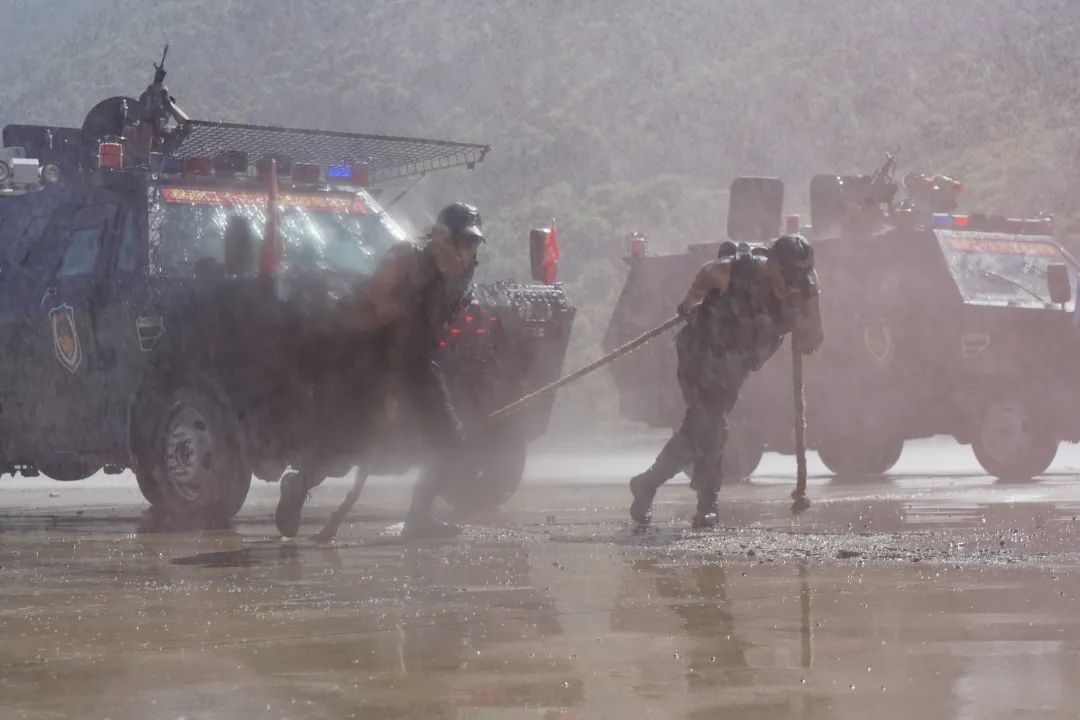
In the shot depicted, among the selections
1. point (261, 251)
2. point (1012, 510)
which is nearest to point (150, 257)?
point (261, 251)

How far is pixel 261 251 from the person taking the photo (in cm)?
1099

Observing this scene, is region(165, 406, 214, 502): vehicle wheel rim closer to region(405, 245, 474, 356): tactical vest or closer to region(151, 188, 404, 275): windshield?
region(151, 188, 404, 275): windshield

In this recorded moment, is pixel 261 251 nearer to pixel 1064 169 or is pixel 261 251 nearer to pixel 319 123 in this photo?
pixel 1064 169

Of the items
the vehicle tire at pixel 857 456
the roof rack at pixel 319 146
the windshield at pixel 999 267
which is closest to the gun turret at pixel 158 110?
the roof rack at pixel 319 146

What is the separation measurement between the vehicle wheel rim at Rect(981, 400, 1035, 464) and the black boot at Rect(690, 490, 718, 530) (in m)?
5.95

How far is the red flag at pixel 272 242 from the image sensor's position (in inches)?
428

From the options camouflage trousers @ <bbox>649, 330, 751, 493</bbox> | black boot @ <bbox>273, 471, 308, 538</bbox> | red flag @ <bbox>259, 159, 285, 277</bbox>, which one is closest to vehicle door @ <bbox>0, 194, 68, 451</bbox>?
red flag @ <bbox>259, 159, 285, 277</bbox>

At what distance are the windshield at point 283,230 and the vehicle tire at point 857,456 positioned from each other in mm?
6143

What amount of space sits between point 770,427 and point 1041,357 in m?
2.44

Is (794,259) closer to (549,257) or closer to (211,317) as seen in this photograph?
(549,257)

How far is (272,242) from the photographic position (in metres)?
11.0

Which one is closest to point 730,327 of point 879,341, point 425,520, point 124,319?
point 425,520

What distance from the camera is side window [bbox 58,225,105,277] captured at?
11.9 meters

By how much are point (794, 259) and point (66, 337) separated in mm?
4565
